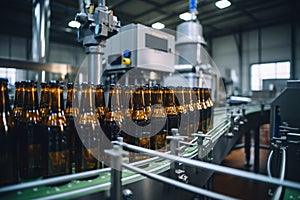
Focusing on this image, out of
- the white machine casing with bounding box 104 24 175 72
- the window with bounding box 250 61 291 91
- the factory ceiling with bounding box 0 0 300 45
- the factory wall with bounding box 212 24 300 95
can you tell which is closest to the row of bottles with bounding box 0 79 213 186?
the white machine casing with bounding box 104 24 175 72

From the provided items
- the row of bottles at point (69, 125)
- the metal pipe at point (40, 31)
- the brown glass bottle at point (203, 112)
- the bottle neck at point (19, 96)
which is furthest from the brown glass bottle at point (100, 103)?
the metal pipe at point (40, 31)

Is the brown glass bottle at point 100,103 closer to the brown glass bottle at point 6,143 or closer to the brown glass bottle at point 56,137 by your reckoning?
the brown glass bottle at point 56,137

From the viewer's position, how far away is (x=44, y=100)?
62cm

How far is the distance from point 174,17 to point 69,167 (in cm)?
508

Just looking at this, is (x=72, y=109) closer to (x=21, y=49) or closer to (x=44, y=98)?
(x=44, y=98)

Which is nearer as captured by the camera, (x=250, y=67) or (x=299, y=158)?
(x=299, y=158)

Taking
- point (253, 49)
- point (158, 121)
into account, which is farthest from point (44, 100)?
point (253, 49)

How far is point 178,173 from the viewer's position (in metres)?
0.62

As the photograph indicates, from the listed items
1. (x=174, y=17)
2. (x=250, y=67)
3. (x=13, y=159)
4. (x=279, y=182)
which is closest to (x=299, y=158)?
(x=279, y=182)

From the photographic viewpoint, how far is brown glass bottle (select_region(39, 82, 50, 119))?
610 mm

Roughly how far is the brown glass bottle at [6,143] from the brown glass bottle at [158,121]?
0.40 meters

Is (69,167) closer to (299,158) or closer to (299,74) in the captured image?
(299,158)

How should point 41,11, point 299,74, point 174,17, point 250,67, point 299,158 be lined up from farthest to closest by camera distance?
point 250,67 < point 299,74 < point 174,17 < point 41,11 < point 299,158

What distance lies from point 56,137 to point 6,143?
0.12m
